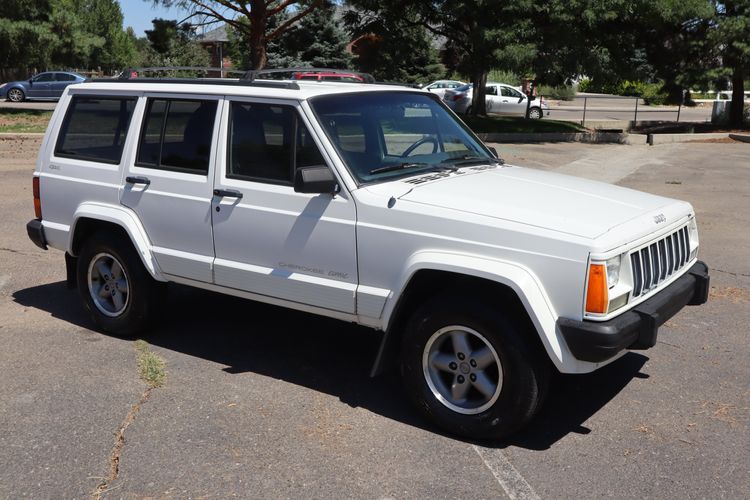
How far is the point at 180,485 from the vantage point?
4023 mm

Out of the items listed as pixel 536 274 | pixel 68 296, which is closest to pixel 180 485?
pixel 536 274

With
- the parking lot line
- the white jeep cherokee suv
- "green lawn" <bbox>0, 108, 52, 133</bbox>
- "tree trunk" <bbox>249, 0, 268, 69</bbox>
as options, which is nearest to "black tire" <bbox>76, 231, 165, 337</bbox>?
the white jeep cherokee suv

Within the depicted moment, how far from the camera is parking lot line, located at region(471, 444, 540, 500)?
3.95 meters

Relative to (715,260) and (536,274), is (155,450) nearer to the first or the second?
(536,274)

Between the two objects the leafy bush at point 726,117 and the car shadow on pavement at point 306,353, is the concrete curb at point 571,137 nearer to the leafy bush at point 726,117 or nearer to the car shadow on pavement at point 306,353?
the leafy bush at point 726,117

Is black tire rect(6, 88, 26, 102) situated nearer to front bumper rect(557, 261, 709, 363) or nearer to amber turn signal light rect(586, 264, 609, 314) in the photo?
front bumper rect(557, 261, 709, 363)

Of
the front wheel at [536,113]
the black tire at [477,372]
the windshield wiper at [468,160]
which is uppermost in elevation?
the windshield wiper at [468,160]

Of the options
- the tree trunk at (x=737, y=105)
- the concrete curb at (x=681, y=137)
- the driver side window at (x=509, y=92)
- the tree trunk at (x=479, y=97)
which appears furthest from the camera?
the driver side window at (x=509, y=92)

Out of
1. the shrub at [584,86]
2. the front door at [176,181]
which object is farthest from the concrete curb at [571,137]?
the shrub at [584,86]

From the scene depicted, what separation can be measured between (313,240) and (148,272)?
5.30 feet

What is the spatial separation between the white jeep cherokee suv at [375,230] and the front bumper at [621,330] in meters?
0.01

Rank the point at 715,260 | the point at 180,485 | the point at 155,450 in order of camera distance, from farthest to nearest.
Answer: the point at 715,260 → the point at 155,450 → the point at 180,485

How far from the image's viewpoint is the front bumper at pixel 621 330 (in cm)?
405

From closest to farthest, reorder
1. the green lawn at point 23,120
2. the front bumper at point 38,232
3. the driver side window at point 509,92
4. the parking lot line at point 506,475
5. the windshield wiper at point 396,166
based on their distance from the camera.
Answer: the parking lot line at point 506,475 → the windshield wiper at point 396,166 → the front bumper at point 38,232 → the green lawn at point 23,120 → the driver side window at point 509,92
